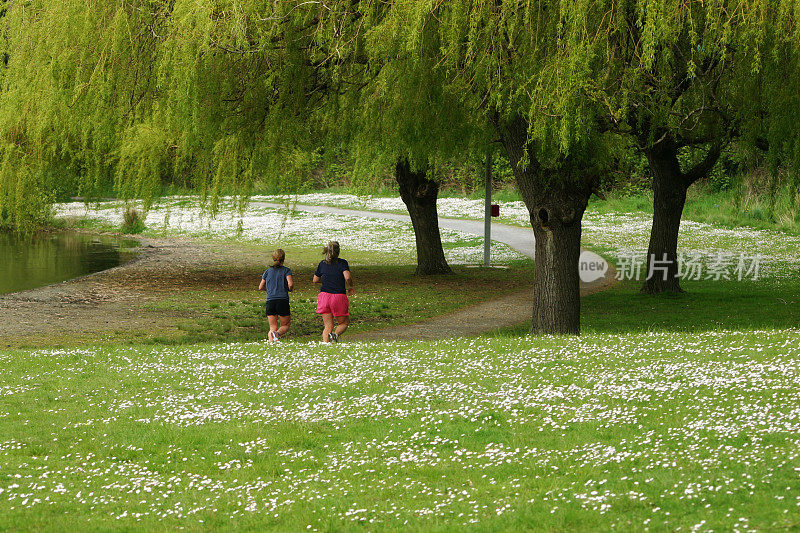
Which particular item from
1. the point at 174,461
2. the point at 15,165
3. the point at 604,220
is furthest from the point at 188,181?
the point at 604,220

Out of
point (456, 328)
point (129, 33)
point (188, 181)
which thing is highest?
point (129, 33)

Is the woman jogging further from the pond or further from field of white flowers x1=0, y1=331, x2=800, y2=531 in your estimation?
the pond

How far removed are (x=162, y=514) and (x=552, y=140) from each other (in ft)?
30.5

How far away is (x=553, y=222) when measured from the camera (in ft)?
52.8

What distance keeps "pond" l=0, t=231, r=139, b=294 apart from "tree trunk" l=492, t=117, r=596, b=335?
1917 centimetres

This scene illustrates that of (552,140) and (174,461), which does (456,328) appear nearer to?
(552,140)

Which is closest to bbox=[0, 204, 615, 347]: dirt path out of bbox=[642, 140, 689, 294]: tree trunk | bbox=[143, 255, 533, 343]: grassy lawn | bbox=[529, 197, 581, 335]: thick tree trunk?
bbox=[143, 255, 533, 343]: grassy lawn

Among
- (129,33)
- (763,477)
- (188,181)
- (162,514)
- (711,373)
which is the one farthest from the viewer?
(188,181)

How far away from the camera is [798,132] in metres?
14.1

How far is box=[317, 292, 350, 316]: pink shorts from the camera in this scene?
15.6 metres

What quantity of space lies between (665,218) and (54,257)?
91.6ft

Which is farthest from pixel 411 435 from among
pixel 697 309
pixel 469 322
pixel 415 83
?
pixel 697 309

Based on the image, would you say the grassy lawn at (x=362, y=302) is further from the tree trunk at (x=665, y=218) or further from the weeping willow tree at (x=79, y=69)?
the weeping willow tree at (x=79, y=69)

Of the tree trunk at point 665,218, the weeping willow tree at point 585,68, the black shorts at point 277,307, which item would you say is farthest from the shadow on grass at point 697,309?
the black shorts at point 277,307
